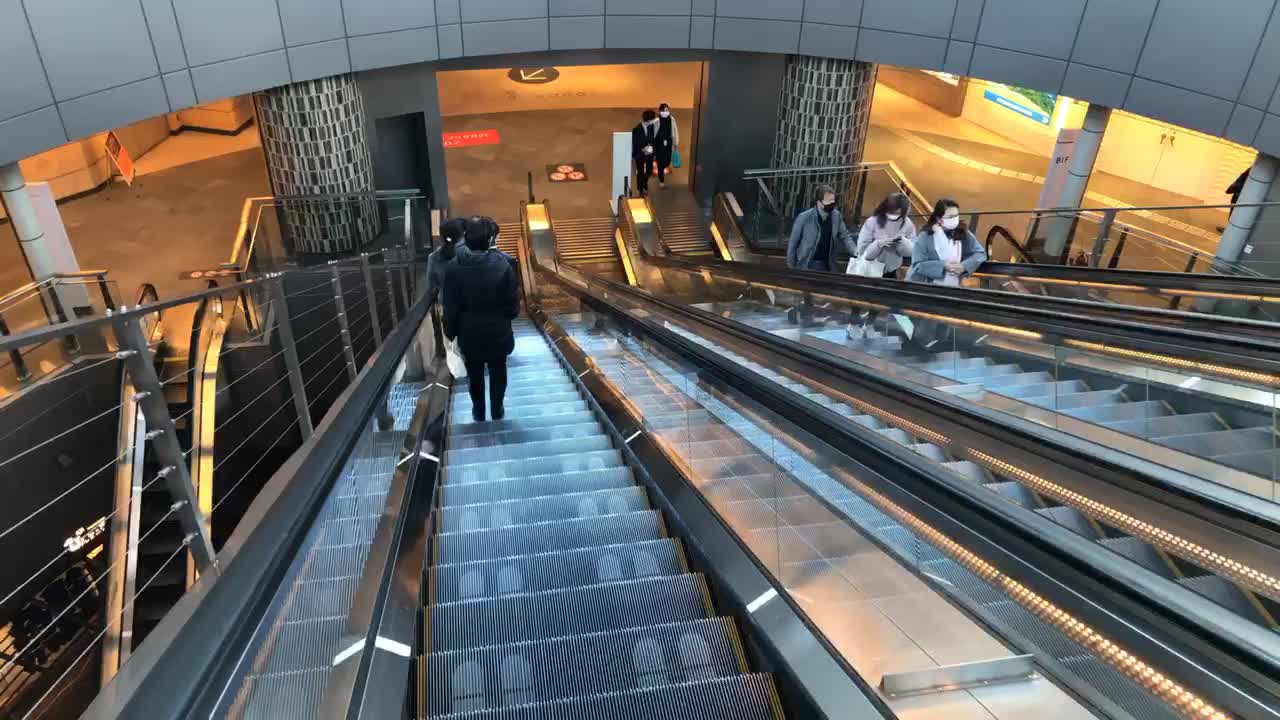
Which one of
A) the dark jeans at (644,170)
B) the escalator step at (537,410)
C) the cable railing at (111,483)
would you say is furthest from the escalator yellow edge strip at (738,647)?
the dark jeans at (644,170)

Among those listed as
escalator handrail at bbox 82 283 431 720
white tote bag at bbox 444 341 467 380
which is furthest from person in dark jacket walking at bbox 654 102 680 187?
escalator handrail at bbox 82 283 431 720

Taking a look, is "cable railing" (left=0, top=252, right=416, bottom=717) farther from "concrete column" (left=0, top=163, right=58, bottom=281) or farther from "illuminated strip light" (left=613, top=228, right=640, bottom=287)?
"illuminated strip light" (left=613, top=228, right=640, bottom=287)

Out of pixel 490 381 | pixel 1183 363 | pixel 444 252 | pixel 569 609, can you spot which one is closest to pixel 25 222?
pixel 444 252

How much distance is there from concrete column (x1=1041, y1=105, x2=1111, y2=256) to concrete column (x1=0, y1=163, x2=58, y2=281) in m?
11.5

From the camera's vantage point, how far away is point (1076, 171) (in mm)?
11227

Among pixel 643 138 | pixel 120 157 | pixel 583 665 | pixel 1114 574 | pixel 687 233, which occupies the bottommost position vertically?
pixel 687 233

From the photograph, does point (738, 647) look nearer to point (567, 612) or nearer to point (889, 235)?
point (567, 612)

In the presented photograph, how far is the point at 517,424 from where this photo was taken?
5117mm

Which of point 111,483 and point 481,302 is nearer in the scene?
point 481,302

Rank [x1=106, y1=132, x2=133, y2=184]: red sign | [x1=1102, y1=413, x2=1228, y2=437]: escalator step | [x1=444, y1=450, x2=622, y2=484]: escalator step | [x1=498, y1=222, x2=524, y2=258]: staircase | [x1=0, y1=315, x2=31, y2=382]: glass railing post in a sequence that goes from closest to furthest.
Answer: [x1=1102, y1=413, x2=1228, y2=437]: escalator step
[x1=444, y1=450, x2=622, y2=484]: escalator step
[x1=0, y1=315, x2=31, y2=382]: glass railing post
[x1=106, y1=132, x2=133, y2=184]: red sign
[x1=498, y1=222, x2=524, y2=258]: staircase

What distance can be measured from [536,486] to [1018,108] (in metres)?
17.1

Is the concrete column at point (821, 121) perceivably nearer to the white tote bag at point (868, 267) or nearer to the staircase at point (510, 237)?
the staircase at point (510, 237)

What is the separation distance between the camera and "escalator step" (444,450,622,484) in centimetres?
410

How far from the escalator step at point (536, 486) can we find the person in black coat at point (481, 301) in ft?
3.95
